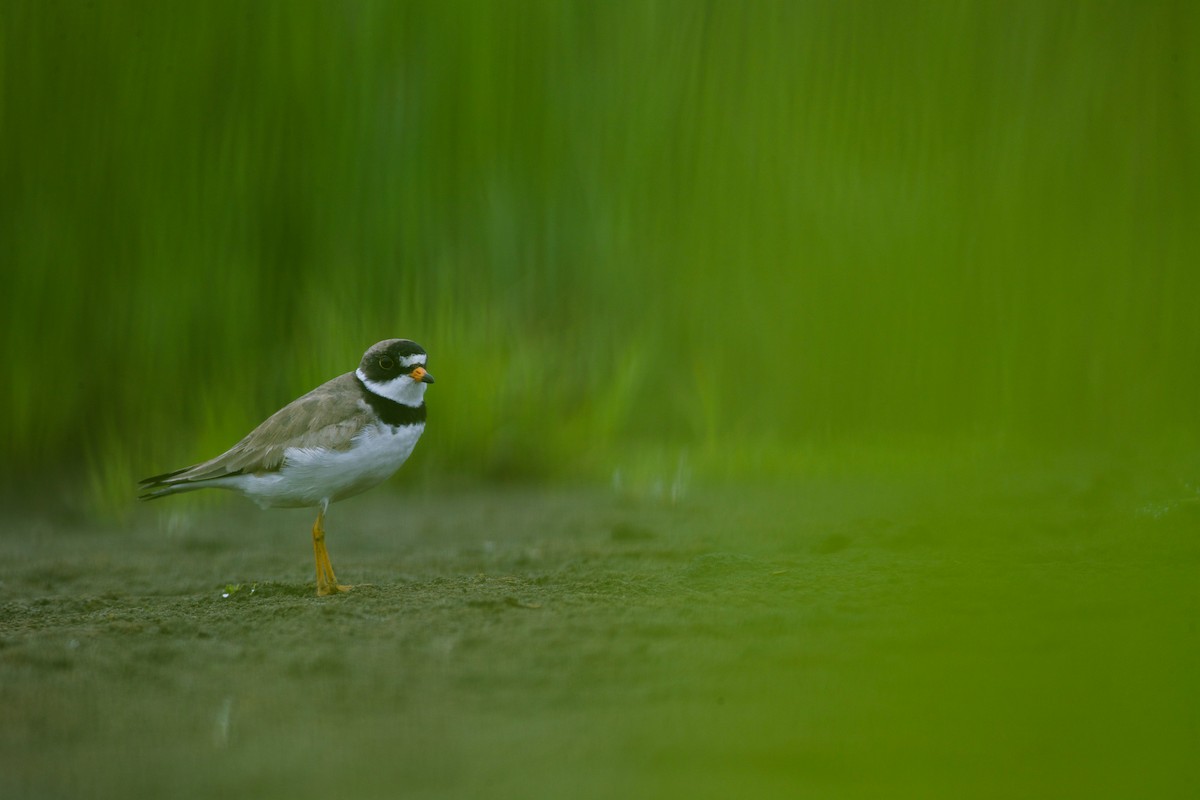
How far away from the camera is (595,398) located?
5.47 m

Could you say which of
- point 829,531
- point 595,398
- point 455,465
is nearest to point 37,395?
point 455,465

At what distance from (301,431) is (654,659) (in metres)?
1.82

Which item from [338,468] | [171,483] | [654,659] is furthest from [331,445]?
[654,659]

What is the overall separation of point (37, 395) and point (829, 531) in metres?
3.37

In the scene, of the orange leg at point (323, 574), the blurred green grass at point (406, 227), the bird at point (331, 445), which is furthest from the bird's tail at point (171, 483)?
the blurred green grass at point (406, 227)

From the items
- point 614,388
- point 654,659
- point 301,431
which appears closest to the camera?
point 654,659

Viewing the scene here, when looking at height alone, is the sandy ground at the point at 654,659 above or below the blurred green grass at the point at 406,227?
below

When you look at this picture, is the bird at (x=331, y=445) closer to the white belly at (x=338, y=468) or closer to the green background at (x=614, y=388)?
the white belly at (x=338, y=468)

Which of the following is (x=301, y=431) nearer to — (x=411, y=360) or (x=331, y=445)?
(x=331, y=445)

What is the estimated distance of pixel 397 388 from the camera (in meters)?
3.81

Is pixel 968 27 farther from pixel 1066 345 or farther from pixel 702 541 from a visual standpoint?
pixel 702 541

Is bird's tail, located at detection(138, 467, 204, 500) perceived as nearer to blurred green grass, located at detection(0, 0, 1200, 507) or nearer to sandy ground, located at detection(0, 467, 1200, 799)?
sandy ground, located at detection(0, 467, 1200, 799)

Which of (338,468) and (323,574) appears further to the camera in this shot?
(338,468)

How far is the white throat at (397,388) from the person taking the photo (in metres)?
3.79
